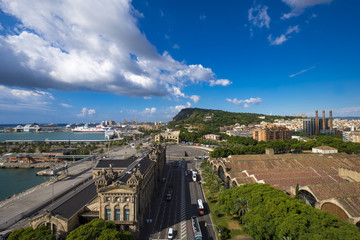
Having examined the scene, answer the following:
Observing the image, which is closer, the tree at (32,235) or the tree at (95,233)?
the tree at (95,233)

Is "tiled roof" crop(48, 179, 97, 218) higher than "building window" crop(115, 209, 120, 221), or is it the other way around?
"tiled roof" crop(48, 179, 97, 218)

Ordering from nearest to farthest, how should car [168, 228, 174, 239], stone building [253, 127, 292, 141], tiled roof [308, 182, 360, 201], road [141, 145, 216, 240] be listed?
car [168, 228, 174, 239], road [141, 145, 216, 240], tiled roof [308, 182, 360, 201], stone building [253, 127, 292, 141]

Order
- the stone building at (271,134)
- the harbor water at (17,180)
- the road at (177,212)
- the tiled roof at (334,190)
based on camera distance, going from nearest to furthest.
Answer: the road at (177,212)
the tiled roof at (334,190)
the harbor water at (17,180)
the stone building at (271,134)

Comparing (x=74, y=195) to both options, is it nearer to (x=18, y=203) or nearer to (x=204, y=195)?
(x=18, y=203)

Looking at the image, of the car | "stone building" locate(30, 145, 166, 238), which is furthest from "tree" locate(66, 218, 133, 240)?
the car

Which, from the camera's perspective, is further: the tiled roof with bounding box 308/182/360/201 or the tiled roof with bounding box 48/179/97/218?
the tiled roof with bounding box 308/182/360/201

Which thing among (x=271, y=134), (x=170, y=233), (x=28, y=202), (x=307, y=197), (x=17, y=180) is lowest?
(x=17, y=180)

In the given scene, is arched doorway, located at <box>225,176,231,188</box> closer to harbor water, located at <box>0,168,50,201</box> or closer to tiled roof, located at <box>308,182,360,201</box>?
tiled roof, located at <box>308,182,360,201</box>

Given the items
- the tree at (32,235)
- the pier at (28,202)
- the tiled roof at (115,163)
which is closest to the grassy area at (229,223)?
the tiled roof at (115,163)

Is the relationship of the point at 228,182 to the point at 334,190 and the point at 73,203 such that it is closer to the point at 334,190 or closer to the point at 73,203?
the point at 334,190

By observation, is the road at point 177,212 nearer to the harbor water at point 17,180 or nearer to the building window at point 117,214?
the building window at point 117,214

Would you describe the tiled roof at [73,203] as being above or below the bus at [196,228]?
above

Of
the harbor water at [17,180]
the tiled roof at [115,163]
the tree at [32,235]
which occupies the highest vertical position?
the tiled roof at [115,163]

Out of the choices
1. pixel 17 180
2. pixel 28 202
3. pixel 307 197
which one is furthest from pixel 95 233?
pixel 17 180
